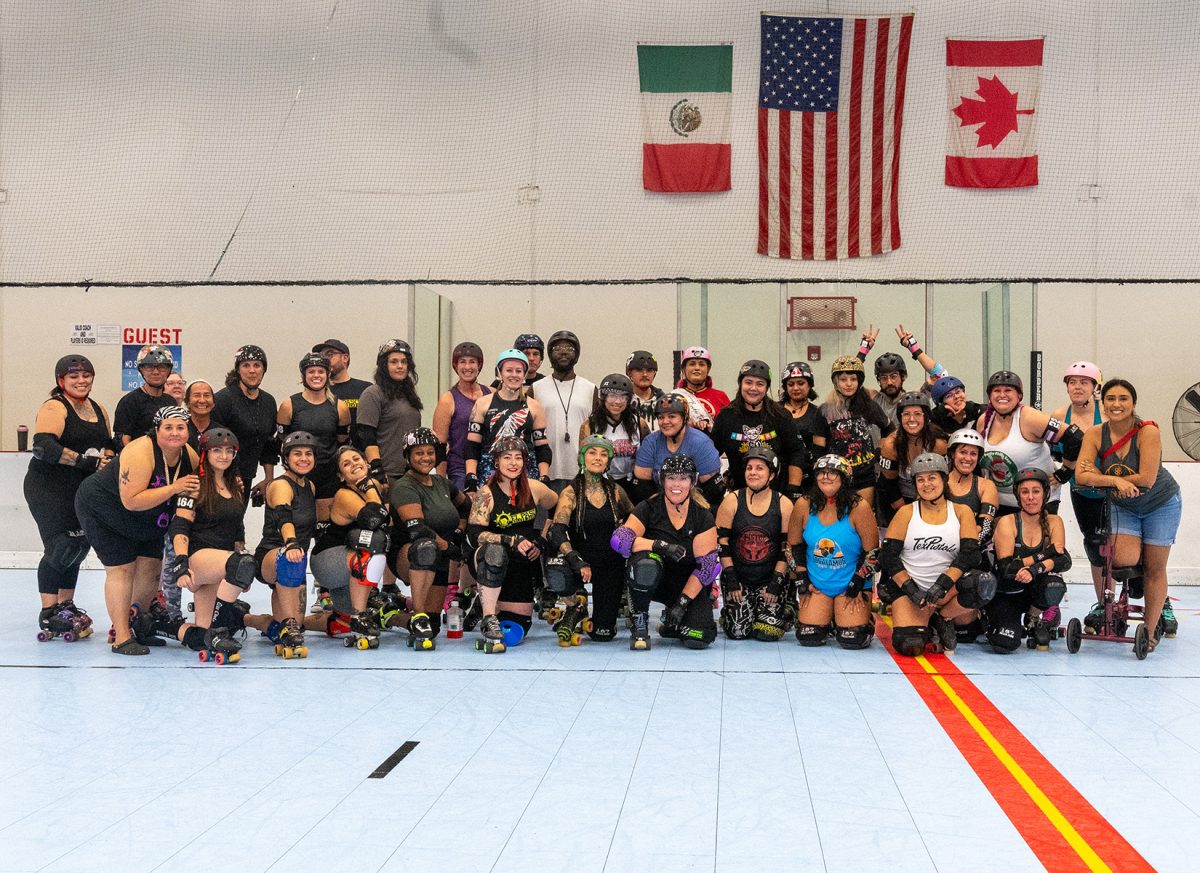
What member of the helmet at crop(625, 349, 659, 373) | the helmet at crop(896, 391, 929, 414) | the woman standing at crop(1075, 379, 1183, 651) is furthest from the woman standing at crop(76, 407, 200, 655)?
the woman standing at crop(1075, 379, 1183, 651)

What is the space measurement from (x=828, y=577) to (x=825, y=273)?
5094 millimetres

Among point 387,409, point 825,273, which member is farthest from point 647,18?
point 387,409

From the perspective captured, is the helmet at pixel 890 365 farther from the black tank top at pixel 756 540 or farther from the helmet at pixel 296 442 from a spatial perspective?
the helmet at pixel 296 442

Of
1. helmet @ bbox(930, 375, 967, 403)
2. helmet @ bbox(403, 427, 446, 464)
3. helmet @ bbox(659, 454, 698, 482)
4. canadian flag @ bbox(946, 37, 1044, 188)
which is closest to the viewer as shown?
helmet @ bbox(659, 454, 698, 482)

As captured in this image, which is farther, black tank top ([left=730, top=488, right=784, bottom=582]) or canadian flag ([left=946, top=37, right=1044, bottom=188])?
canadian flag ([left=946, top=37, right=1044, bottom=188])

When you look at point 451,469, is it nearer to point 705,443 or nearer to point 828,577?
point 705,443

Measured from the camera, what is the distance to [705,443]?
5.48m

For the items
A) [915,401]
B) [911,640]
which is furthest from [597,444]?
[911,640]

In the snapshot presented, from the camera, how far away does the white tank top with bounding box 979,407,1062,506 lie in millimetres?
5273

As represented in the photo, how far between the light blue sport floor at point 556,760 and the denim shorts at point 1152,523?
1.87 feet

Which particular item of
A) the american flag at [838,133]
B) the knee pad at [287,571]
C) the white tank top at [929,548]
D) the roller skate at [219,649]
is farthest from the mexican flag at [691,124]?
the roller skate at [219,649]

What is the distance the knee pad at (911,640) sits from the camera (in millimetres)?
4941

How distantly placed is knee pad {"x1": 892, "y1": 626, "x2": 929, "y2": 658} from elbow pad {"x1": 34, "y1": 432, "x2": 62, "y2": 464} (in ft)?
13.7

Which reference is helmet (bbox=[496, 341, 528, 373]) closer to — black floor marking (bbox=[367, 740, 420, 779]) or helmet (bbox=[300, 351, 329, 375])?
helmet (bbox=[300, 351, 329, 375])
